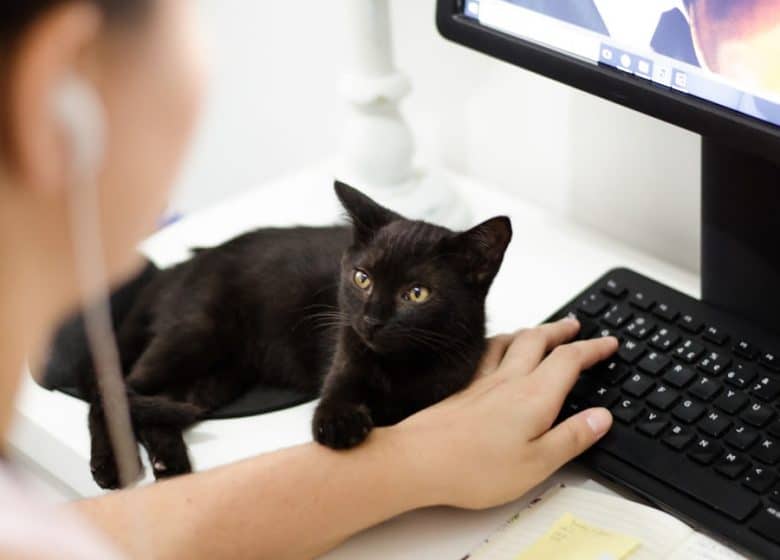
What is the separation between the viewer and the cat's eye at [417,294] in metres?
0.95

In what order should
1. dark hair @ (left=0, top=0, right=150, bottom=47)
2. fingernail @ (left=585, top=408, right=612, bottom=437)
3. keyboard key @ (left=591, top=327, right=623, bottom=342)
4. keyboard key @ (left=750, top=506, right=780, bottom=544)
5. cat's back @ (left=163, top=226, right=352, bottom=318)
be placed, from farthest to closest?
1. cat's back @ (left=163, top=226, right=352, bottom=318)
2. keyboard key @ (left=591, top=327, right=623, bottom=342)
3. fingernail @ (left=585, top=408, right=612, bottom=437)
4. keyboard key @ (left=750, top=506, right=780, bottom=544)
5. dark hair @ (left=0, top=0, right=150, bottom=47)

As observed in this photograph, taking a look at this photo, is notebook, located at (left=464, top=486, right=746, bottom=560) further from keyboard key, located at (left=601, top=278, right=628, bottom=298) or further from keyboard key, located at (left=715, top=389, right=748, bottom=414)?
keyboard key, located at (left=601, top=278, right=628, bottom=298)

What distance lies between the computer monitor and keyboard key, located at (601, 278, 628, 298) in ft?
0.28

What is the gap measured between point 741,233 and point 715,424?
22 centimetres

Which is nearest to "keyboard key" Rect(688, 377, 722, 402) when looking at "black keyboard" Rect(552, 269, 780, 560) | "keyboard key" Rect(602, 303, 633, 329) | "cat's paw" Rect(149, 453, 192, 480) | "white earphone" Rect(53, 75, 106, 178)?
"black keyboard" Rect(552, 269, 780, 560)

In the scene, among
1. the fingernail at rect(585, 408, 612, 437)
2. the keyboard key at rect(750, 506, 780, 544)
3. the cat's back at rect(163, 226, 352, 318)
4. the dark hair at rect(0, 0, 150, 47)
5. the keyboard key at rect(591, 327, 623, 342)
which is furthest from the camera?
Result: the cat's back at rect(163, 226, 352, 318)

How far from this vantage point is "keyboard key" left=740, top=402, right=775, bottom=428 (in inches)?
31.3

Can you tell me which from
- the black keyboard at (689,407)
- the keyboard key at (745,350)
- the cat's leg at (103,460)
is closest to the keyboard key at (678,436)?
the black keyboard at (689,407)

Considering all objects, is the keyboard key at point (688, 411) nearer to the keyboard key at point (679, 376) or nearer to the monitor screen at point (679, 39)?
the keyboard key at point (679, 376)

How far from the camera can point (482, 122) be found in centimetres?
130

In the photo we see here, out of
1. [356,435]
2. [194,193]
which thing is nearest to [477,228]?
[356,435]

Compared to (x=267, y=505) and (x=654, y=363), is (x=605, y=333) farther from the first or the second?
(x=267, y=505)

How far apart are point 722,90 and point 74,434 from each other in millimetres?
625

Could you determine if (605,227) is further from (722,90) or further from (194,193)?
(194,193)
